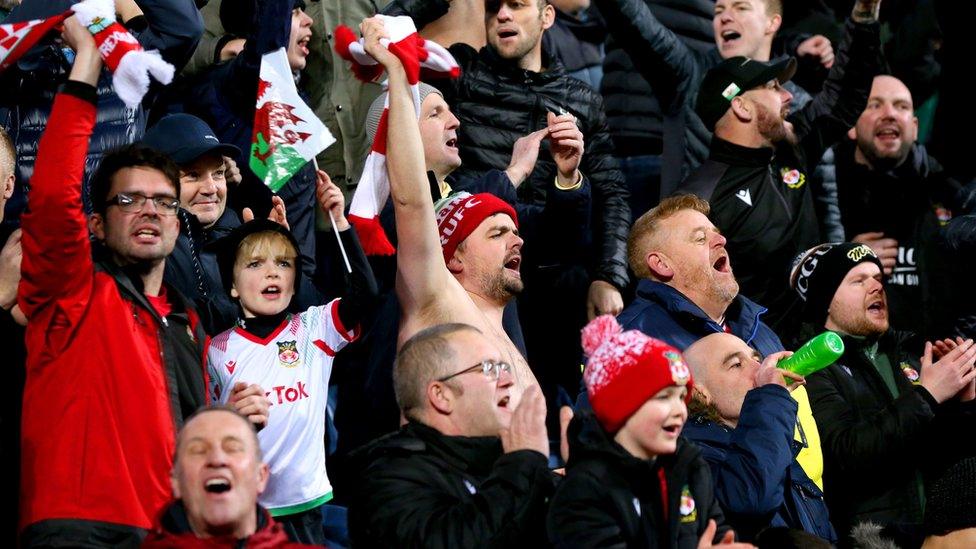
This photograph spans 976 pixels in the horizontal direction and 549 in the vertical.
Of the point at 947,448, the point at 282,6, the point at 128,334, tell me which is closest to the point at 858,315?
the point at 947,448

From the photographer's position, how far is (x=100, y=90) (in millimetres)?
6574

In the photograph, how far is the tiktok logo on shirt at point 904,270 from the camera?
9365 millimetres

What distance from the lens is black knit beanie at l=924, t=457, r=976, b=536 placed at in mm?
5273

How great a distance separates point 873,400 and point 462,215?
203 cm

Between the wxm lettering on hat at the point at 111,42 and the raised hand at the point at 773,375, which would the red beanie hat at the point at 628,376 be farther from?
the wxm lettering on hat at the point at 111,42

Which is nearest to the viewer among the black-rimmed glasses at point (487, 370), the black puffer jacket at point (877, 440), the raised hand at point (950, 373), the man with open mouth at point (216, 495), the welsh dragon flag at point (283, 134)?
the man with open mouth at point (216, 495)

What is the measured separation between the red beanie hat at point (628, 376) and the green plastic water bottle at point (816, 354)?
1001 millimetres

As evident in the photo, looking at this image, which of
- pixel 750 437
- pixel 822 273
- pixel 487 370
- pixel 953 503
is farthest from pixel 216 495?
pixel 822 273

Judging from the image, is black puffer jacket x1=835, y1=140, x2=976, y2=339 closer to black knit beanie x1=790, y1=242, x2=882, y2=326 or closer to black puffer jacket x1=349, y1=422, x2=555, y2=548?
black knit beanie x1=790, y1=242, x2=882, y2=326

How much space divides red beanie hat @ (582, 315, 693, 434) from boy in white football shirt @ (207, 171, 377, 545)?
5.30 feet

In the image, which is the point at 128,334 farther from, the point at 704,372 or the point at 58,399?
the point at 704,372

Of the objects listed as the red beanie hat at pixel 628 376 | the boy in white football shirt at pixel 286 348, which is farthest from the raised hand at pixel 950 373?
the boy in white football shirt at pixel 286 348

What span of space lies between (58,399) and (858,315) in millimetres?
3735

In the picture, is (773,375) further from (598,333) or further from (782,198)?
(782,198)
